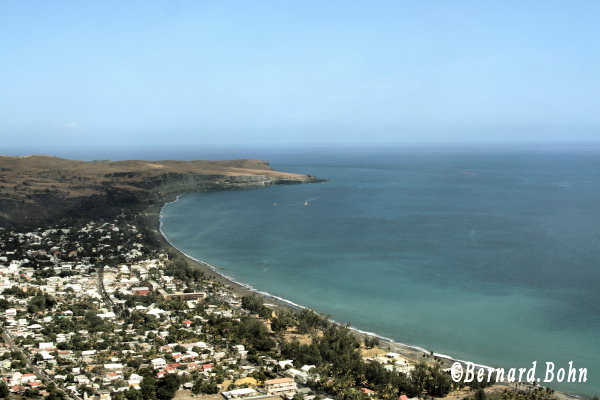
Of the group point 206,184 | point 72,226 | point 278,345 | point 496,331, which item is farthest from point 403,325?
point 206,184

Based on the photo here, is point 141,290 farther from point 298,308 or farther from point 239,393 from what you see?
point 239,393

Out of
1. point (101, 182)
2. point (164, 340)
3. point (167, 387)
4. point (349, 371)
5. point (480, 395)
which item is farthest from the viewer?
point (101, 182)

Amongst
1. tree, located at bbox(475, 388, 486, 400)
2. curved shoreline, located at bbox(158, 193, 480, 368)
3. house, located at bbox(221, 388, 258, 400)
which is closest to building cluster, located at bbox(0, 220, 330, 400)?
house, located at bbox(221, 388, 258, 400)

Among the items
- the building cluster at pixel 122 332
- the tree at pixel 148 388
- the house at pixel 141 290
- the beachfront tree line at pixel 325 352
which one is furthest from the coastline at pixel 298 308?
the tree at pixel 148 388

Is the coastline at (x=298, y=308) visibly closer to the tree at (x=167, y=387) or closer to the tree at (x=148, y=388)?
the tree at (x=167, y=387)

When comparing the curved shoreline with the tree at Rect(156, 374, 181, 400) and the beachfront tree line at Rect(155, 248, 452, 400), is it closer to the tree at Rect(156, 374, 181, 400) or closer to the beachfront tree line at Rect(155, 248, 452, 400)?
the beachfront tree line at Rect(155, 248, 452, 400)

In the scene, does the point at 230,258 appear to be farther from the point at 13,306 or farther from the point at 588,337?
the point at 588,337

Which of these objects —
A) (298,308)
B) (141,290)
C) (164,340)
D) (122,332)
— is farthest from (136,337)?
(298,308)
